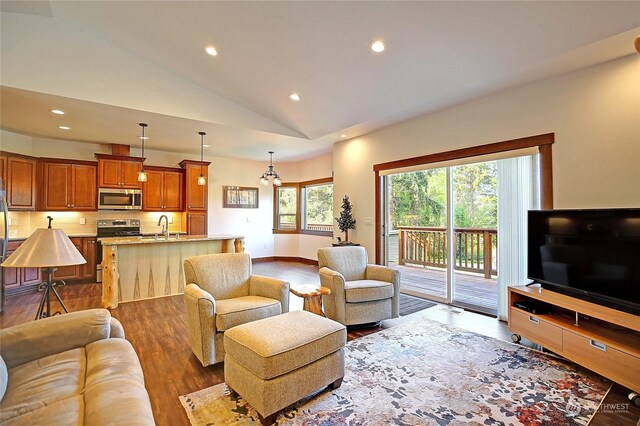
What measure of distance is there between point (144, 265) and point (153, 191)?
2263mm

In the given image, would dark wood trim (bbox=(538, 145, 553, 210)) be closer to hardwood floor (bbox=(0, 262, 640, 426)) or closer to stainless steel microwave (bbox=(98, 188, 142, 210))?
hardwood floor (bbox=(0, 262, 640, 426))

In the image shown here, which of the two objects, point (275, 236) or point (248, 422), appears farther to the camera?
point (275, 236)

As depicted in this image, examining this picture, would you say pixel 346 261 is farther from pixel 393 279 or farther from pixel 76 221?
pixel 76 221

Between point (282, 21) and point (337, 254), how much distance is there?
8.68 ft

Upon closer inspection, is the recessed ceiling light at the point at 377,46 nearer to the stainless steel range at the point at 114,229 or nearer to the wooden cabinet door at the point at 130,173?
the wooden cabinet door at the point at 130,173

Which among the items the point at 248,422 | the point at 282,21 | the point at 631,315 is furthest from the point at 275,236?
the point at 631,315

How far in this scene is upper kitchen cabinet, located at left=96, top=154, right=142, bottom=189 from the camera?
5.62 m

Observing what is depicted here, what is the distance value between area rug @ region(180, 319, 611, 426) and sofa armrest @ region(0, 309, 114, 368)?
776mm

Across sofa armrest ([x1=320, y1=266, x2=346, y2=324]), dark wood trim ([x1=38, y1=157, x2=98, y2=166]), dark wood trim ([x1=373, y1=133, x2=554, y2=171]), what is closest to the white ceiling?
dark wood trim ([x1=38, y1=157, x2=98, y2=166])

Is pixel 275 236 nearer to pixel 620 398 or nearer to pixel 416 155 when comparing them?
pixel 416 155

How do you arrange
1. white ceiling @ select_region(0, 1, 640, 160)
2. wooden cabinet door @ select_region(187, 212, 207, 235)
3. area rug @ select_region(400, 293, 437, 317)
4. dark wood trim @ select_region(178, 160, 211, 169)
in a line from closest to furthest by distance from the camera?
white ceiling @ select_region(0, 1, 640, 160) → area rug @ select_region(400, 293, 437, 317) → dark wood trim @ select_region(178, 160, 211, 169) → wooden cabinet door @ select_region(187, 212, 207, 235)

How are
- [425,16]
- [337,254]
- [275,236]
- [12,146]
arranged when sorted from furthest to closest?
[275,236], [12,146], [337,254], [425,16]

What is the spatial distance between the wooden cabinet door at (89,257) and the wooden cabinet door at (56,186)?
731mm

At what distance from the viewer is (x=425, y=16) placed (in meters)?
2.63
